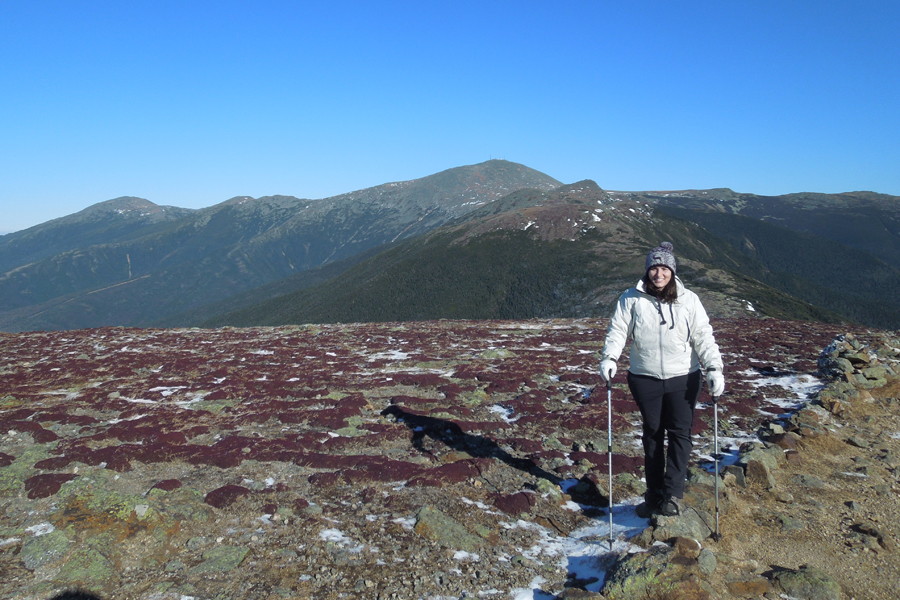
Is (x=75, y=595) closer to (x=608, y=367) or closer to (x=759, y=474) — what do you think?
(x=608, y=367)

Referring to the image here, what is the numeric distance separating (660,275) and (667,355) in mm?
1188

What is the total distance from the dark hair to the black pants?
117cm

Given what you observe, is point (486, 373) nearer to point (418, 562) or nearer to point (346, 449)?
point (346, 449)

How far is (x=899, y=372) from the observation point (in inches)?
686

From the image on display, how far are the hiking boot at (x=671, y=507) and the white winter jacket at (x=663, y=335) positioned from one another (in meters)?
1.79

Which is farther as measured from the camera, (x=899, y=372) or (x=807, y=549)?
(x=899, y=372)

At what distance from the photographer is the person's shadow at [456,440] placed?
10969mm

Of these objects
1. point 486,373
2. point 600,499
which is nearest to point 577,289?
point 486,373

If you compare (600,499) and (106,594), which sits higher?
(106,594)

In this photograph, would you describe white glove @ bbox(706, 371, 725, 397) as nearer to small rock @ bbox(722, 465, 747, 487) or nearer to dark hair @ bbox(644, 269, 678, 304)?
dark hair @ bbox(644, 269, 678, 304)

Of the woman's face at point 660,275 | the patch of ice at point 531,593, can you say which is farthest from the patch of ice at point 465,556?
the woman's face at point 660,275

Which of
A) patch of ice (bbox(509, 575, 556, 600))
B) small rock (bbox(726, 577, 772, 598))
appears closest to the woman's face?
small rock (bbox(726, 577, 772, 598))

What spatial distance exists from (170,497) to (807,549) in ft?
32.3

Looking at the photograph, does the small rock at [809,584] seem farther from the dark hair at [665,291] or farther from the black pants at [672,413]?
the dark hair at [665,291]
